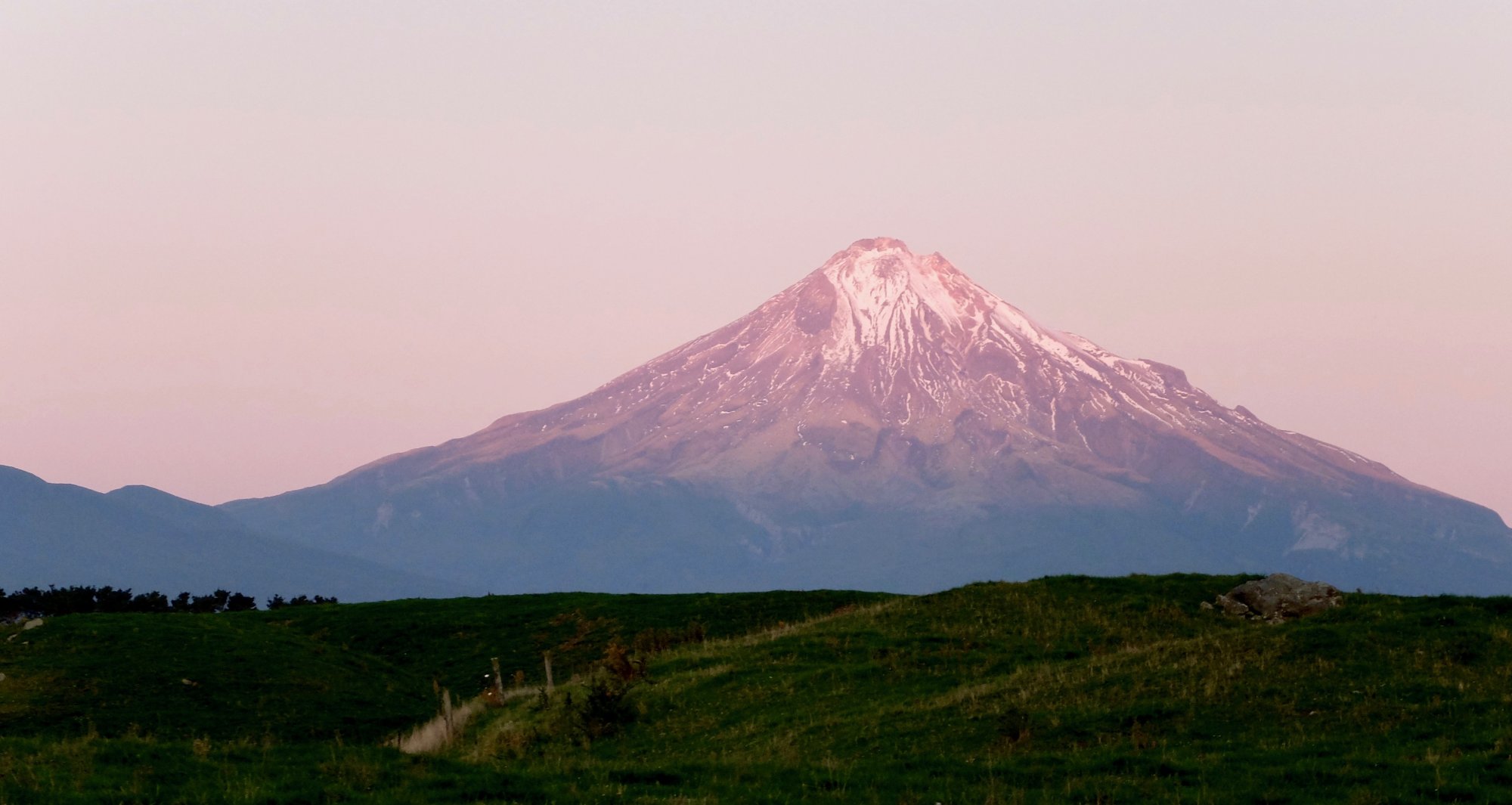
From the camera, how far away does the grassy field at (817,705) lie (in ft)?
75.0

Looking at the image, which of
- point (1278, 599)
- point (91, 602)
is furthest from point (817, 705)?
point (91, 602)

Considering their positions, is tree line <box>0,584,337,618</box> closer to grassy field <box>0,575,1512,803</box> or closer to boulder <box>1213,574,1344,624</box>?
grassy field <box>0,575,1512,803</box>

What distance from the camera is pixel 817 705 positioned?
115ft

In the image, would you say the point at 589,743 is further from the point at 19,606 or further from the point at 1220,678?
the point at 19,606

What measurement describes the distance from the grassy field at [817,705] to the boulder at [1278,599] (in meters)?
1.09

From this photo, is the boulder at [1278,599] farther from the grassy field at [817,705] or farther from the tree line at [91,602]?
the tree line at [91,602]

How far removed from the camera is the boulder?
46938 mm

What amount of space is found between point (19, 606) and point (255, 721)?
110 feet

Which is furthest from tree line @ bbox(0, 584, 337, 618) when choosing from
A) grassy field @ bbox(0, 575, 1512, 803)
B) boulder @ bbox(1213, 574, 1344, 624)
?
boulder @ bbox(1213, 574, 1344, 624)

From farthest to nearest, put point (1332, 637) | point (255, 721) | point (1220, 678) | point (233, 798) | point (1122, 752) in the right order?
point (255, 721), point (1332, 637), point (1220, 678), point (1122, 752), point (233, 798)

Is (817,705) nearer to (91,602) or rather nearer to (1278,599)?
(1278,599)

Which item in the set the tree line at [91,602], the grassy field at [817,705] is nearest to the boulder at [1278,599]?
the grassy field at [817,705]

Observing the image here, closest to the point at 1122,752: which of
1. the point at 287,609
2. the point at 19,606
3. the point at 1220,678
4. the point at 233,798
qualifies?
the point at 1220,678

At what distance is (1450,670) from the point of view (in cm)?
3222
